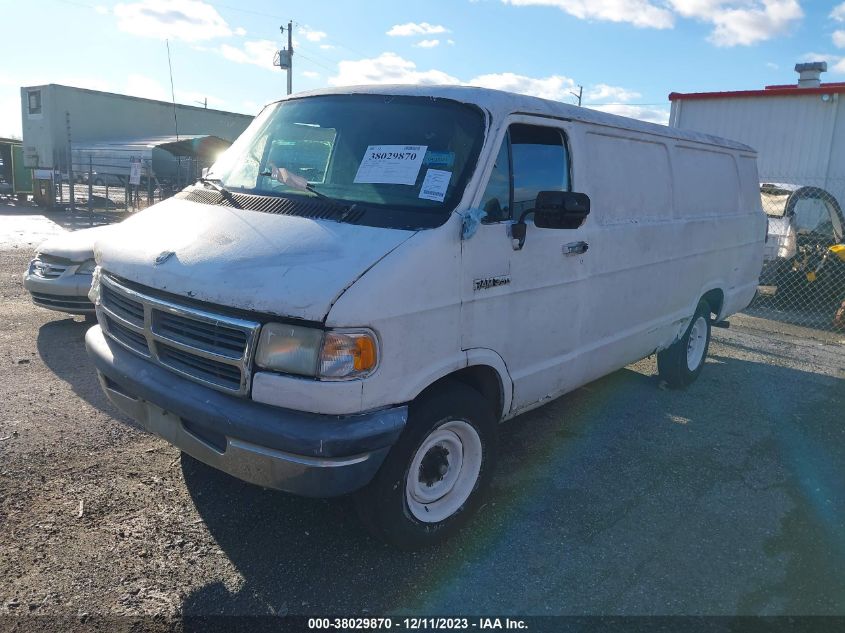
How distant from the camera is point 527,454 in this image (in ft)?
15.4

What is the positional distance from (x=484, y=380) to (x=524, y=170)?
4.01 ft

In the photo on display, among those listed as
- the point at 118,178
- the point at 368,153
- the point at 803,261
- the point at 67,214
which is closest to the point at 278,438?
the point at 368,153

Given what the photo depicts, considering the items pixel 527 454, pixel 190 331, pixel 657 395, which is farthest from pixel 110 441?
pixel 657 395

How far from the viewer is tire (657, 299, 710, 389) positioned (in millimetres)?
6191

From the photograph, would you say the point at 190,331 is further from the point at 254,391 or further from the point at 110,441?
the point at 110,441

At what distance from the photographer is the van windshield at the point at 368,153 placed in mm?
3379

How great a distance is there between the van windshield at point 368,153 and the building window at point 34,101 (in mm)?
33993

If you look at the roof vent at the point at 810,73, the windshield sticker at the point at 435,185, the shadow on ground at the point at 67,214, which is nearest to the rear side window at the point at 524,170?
the windshield sticker at the point at 435,185

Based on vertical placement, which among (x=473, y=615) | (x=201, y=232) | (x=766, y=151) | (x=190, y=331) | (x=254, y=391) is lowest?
(x=473, y=615)

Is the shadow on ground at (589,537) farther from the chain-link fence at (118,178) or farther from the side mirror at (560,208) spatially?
the chain-link fence at (118,178)

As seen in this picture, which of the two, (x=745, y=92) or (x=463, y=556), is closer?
(x=463, y=556)

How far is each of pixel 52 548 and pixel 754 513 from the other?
3941 millimetres

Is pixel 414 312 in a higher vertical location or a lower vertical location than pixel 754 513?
higher

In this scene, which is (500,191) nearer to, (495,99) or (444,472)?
(495,99)
